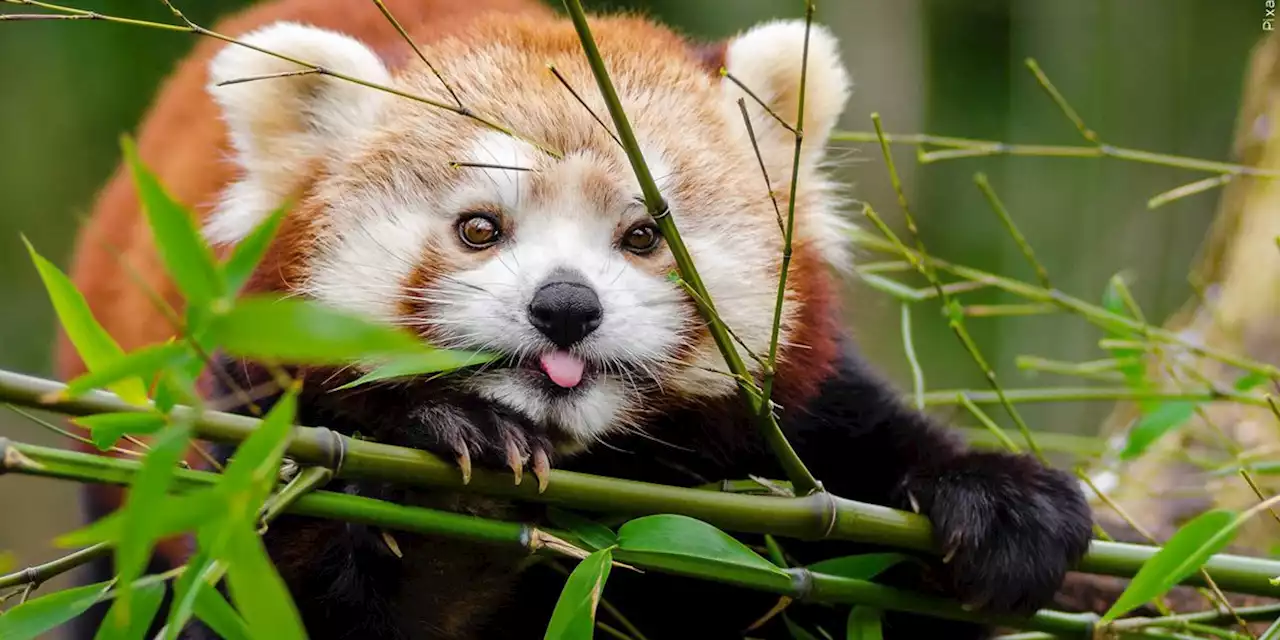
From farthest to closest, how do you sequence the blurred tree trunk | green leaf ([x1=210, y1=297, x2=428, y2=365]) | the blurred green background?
the blurred green background < the blurred tree trunk < green leaf ([x1=210, y1=297, x2=428, y2=365])

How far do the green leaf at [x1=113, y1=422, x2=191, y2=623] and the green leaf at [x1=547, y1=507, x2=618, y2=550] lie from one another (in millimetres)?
564

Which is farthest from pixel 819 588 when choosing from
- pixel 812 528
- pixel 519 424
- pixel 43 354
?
pixel 43 354

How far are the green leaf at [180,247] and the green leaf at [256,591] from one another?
6.6 inches

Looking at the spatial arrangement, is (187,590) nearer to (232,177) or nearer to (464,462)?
(464,462)

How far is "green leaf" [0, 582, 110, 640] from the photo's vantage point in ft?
3.77

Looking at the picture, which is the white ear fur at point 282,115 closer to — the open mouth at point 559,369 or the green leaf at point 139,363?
the open mouth at point 559,369

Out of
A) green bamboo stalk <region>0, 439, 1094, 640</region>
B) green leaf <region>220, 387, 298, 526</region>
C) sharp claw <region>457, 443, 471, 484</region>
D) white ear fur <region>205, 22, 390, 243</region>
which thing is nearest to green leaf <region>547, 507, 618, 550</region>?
green bamboo stalk <region>0, 439, 1094, 640</region>

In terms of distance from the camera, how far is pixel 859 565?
63.4 inches

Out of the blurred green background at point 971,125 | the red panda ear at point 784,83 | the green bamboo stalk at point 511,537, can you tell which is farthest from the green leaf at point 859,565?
the blurred green background at point 971,125

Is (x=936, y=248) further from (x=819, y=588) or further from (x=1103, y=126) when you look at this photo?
(x=819, y=588)

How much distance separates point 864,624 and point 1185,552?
46 centimetres

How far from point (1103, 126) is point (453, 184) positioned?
13.7ft

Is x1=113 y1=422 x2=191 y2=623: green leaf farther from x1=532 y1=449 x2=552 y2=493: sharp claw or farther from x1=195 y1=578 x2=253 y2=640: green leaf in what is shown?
x1=532 y1=449 x2=552 y2=493: sharp claw

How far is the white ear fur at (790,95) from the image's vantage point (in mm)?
2057
